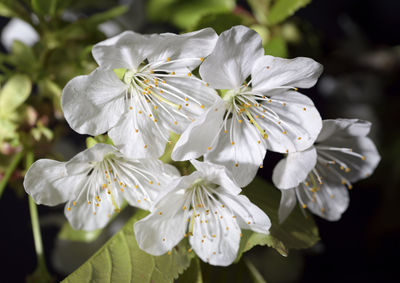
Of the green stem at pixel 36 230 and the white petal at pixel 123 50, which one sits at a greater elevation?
the white petal at pixel 123 50

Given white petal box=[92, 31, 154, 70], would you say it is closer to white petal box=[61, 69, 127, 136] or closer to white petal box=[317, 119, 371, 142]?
white petal box=[61, 69, 127, 136]

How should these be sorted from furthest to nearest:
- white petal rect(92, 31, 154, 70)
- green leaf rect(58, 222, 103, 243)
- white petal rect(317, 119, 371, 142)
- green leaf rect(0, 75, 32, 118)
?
green leaf rect(58, 222, 103, 243) < green leaf rect(0, 75, 32, 118) < white petal rect(317, 119, 371, 142) < white petal rect(92, 31, 154, 70)

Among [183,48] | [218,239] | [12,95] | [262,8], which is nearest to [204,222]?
[218,239]

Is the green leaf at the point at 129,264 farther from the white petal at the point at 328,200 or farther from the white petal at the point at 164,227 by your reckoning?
the white petal at the point at 328,200

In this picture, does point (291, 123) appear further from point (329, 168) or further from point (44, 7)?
point (44, 7)

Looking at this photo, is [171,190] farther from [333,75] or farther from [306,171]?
[333,75]

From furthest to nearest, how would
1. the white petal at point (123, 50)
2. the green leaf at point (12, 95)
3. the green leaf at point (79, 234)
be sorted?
the green leaf at point (79, 234), the green leaf at point (12, 95), the white petal at point (123, 50)

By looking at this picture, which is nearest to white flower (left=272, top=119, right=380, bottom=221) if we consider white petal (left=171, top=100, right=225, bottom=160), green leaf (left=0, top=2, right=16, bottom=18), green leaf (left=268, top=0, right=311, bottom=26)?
white petal (left=171, top=100, right=225, bottom=160)

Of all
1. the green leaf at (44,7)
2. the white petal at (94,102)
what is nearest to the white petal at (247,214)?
the white petal at (94,102)
